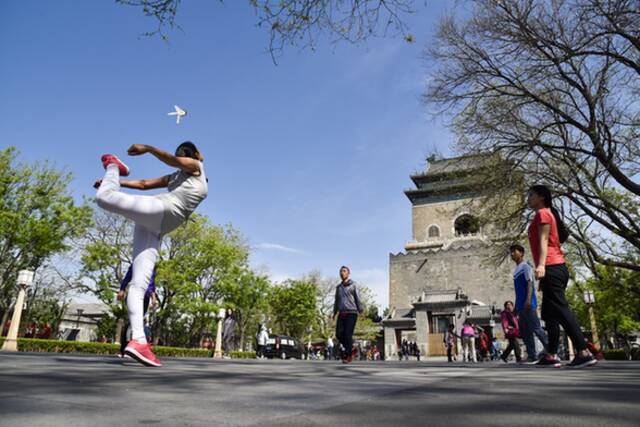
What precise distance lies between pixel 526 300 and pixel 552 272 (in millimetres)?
1689

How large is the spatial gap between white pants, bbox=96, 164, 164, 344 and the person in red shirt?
4017 millimetres

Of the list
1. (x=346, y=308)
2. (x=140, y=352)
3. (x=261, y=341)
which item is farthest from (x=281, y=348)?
(x=140, y=352)

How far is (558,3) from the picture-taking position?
10445 millimetres

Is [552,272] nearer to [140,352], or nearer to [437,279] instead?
[140,352]

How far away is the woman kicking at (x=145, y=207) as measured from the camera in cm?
378

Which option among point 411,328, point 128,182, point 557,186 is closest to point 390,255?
point 411,328

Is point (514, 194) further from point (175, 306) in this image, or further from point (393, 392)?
point (175, 306)

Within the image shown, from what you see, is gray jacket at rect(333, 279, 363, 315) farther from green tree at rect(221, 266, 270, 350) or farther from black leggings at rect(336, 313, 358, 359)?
green tree at rect(221, 266, 270, 350)

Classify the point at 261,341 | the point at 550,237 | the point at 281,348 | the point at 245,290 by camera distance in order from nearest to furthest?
the point at 550,237 → the point at 261,341 → the point at 281,348 → the point at 245,290

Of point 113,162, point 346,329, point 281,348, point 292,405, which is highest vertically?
point 113,162

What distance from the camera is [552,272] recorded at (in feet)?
16.9

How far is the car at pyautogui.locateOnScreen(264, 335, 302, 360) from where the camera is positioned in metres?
27.3

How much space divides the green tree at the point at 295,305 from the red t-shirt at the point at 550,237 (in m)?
40.0

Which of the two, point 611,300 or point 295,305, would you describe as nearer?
point 611,300
